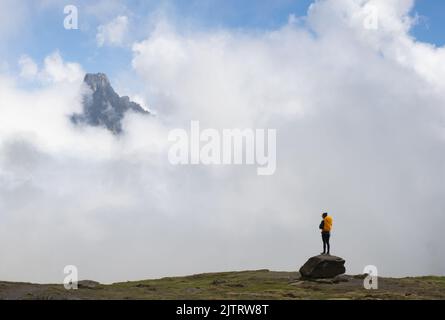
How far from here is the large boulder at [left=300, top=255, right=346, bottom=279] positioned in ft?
173

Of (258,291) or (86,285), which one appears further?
(86,285)

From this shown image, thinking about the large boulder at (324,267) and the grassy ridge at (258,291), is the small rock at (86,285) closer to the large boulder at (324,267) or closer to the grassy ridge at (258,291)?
the grassy ridge at (258,291)

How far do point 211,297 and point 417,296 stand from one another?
18.7 metres

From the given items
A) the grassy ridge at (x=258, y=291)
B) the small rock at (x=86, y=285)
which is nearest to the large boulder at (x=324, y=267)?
the grassy ridge at (x=258, y=291)

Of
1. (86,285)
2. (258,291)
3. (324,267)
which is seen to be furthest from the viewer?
(324,267)

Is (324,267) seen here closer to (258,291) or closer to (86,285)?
(258,291)

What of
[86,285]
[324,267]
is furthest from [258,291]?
[86,285]

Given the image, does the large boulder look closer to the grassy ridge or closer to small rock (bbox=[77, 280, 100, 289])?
the grassy ridge

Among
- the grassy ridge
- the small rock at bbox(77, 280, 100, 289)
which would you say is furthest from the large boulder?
the small rock at bbox(77, 280, 100, 289)

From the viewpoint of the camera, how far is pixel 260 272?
66.9 m

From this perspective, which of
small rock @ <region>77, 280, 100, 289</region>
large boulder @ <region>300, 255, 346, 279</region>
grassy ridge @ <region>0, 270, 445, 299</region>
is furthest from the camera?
large boulder @ <region>300, 255, 346, 279</region>

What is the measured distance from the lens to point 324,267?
52781 millimetres
